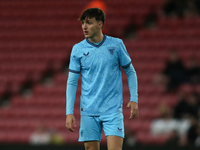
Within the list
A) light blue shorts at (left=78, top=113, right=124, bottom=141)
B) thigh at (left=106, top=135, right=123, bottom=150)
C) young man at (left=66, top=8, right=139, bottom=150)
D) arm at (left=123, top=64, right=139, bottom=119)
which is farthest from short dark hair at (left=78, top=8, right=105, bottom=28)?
thigh at (left=106, top=135, right=123, bottom=150)

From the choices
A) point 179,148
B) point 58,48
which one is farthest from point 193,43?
point 179,148

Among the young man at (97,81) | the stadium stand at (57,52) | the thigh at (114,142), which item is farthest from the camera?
the stadium stand at (57,52)

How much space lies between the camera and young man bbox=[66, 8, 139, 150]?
12.4ft

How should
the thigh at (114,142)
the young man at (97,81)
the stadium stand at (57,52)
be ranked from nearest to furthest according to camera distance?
the thigh at (114,142)
the young man at (97,81)
the stadium stand at (57,52)

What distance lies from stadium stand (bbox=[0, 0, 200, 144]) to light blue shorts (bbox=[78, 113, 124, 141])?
5088 mm

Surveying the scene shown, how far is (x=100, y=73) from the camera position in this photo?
380cm

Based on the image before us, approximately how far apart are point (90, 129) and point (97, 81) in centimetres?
44

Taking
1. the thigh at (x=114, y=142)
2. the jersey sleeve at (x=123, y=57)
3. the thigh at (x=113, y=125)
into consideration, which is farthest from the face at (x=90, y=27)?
the thigh at (x=114, y=142)

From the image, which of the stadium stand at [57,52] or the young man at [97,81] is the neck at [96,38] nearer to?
the young man at [97,81]

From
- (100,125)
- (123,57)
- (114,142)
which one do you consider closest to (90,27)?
(123,57)

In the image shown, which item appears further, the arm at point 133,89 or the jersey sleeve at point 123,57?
the jersey sleeve at point 123,57

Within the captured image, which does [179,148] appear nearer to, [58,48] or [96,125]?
[96,125]

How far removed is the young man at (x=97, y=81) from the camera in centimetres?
379

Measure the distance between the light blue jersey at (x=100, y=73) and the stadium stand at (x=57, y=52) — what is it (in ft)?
16.8
